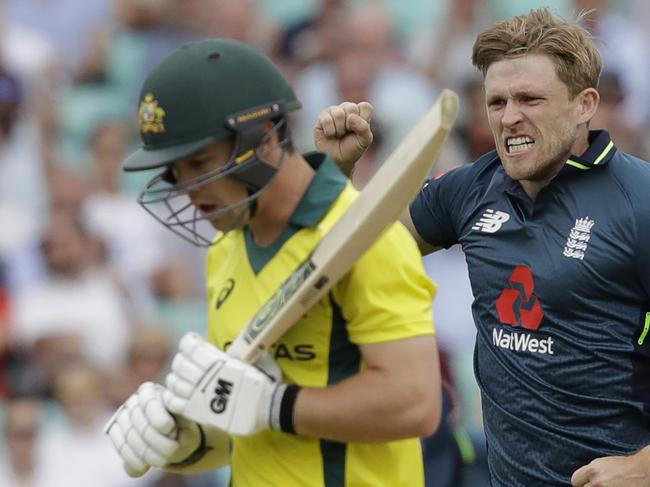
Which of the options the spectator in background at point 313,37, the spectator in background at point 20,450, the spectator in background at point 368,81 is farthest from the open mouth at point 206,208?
the spectator in background at point 313,37

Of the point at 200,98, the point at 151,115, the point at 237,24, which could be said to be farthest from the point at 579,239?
the point at 237,24

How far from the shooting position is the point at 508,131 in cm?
311

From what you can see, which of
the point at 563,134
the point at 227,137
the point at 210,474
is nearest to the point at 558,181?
the point at 563,134

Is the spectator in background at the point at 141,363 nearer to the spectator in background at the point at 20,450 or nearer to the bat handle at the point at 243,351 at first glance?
the spectator in background at the point at 20,450

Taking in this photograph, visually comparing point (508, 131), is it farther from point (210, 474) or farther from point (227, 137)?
point (210, 474)

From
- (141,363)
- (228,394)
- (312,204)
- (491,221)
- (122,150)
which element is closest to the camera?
(228,394)

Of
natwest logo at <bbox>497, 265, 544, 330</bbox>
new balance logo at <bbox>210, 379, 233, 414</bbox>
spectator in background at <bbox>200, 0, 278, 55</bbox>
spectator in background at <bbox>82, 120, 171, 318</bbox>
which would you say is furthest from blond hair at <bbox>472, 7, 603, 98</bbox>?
spectator in background at <bbox>200, 0, 278, 55</bbox>

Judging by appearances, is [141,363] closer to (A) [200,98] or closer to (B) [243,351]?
(B) [243,351]

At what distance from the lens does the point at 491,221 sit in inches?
130

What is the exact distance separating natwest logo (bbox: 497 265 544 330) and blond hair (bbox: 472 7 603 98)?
1.50 ft

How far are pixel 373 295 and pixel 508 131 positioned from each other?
0.51 meters

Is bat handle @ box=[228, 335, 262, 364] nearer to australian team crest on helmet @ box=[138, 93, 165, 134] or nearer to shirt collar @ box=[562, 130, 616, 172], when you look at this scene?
australian team crest on helmet @ box=[138, 93, 165, 134]

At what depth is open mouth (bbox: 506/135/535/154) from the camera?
3096mm

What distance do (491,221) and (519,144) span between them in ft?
0.88
